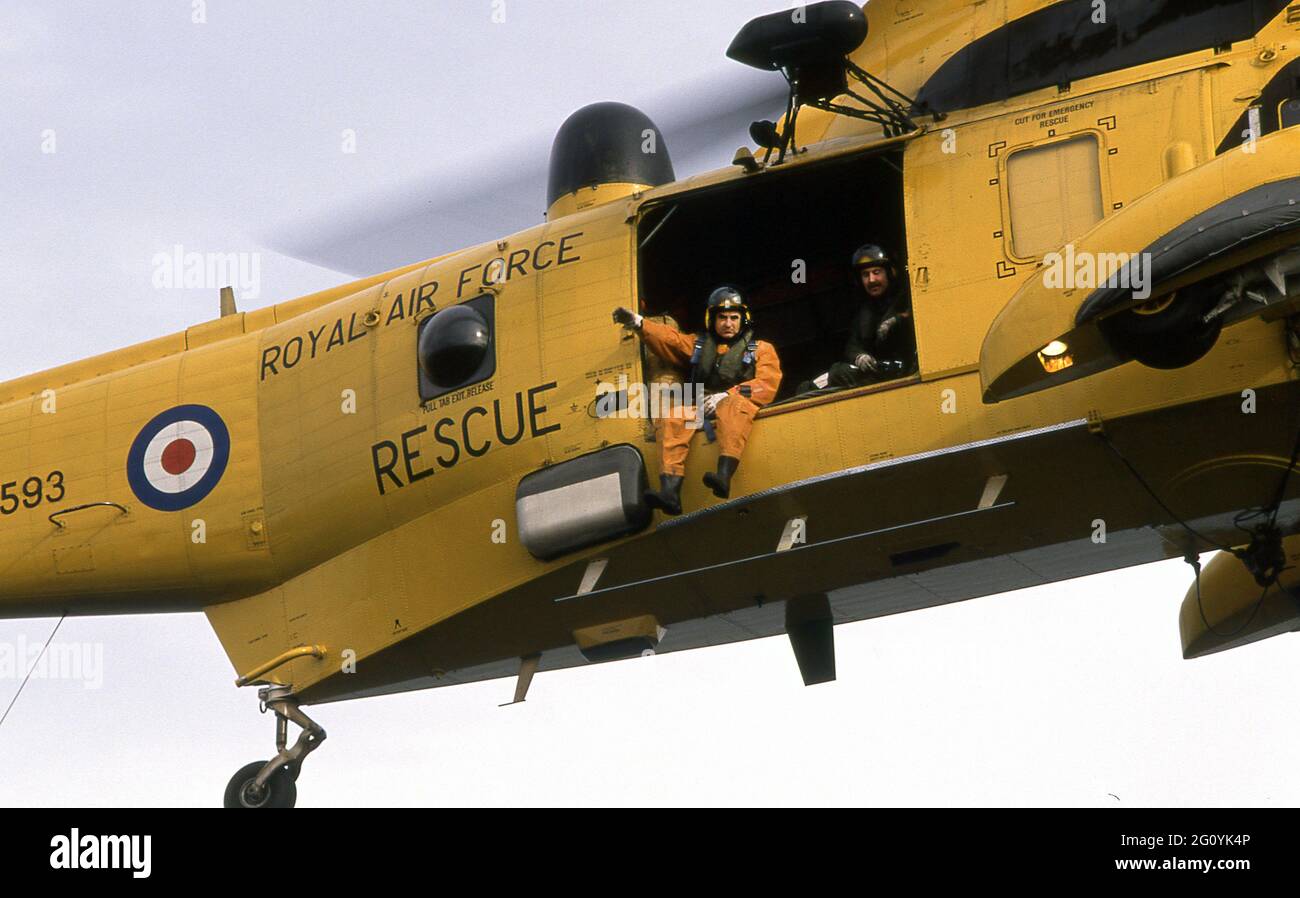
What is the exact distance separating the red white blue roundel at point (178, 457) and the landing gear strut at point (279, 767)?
132 centimetres

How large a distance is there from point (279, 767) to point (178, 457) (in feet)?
6.59

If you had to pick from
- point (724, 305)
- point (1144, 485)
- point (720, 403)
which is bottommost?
point (1144, 485)

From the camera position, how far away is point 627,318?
9.48 m

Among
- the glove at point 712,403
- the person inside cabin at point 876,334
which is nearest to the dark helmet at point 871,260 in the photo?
the person inside cabin at point 876,334

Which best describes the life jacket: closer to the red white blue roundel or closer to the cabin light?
the cabin light

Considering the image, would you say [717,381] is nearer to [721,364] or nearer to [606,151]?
[721,364]

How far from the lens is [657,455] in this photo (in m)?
9.54

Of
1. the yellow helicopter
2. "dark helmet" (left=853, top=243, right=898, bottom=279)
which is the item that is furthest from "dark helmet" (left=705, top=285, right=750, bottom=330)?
"dark helmet" (left=853, top=243, right=898, bottom=279)

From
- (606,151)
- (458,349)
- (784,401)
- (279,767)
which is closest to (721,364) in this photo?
(784,401)

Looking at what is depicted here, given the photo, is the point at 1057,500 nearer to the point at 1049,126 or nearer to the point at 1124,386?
the point at 1124,386

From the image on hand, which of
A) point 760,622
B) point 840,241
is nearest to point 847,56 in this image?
point 840,241

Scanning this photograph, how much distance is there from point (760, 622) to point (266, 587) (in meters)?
2.87

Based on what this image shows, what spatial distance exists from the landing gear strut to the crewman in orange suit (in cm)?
271

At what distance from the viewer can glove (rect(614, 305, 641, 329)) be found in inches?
373
